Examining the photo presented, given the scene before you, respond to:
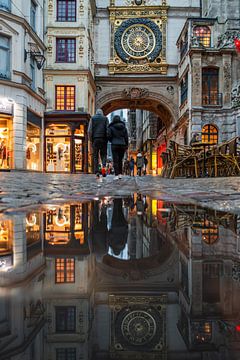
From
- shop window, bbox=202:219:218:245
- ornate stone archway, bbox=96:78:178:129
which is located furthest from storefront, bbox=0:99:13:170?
shop window, bbox=202:219:218:245

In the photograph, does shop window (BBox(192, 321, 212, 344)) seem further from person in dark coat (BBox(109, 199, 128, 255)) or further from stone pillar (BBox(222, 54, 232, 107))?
stone pillar (BBox(222, 54, 232, 107))

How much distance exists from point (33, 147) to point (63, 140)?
10.7ft

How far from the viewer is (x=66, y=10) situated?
28078mm

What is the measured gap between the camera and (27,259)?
1.25 metres

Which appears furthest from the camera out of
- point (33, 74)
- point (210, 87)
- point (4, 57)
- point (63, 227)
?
point (210, 87)

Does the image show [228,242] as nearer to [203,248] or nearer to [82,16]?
[203,248]

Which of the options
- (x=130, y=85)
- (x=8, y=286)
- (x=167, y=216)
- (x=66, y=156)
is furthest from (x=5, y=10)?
(x=8, y=286)

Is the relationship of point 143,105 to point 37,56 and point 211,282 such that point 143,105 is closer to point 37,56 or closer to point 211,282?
point 37,56

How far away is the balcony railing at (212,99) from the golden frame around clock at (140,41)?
675 centimetres

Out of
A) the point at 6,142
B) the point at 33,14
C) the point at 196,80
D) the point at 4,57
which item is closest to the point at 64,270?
the point at 6,142

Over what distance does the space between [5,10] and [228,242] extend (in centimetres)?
2254

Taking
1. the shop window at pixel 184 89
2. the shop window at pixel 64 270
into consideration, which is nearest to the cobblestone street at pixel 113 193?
the shop window at pixel 64 270

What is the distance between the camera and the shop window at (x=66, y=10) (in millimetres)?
28062

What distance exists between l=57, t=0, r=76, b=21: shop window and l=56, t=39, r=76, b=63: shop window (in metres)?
1.62
